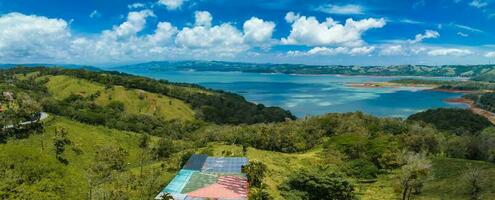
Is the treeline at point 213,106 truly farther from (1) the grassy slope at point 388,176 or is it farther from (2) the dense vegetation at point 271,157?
(1) the grassy slope at point 388,176

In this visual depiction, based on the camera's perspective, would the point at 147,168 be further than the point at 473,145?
No

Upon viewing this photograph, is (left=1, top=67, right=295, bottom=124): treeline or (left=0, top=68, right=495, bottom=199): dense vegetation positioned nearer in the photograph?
(left=0, top=68, right=495, bottom=199): dense vegetation

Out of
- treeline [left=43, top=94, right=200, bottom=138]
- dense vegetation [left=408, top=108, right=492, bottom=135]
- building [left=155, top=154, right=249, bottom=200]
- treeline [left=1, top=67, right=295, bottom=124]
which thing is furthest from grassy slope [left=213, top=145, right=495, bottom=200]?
treeline [left=1, top=67, right=295, bottom=124]

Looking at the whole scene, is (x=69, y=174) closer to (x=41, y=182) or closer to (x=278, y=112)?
(x=41, y=182)

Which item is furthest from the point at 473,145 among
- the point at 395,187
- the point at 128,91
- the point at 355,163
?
the point at 128,91

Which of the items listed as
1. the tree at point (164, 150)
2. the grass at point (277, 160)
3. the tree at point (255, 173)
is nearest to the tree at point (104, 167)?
the tree at point (164, 150)

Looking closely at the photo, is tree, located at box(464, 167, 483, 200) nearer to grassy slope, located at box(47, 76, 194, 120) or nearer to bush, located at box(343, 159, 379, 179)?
bush, located at box(343, 159, 379, 179)
